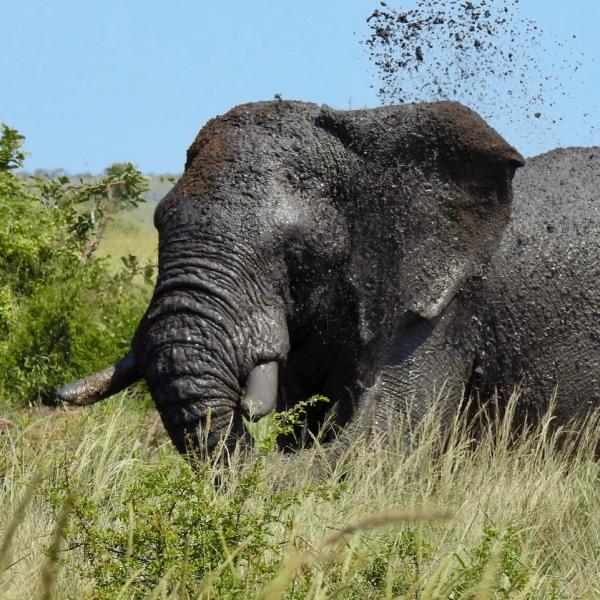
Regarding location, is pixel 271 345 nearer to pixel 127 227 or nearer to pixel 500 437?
pixel 500 437

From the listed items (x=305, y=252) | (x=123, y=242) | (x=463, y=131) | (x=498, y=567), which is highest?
(x=123, y=242)

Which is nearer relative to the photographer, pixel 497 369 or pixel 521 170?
pixel 497 369

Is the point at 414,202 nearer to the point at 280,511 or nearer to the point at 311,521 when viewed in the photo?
the point at 311,521

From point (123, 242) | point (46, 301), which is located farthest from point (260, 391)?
point (123, 242)

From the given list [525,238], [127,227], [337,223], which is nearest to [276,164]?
[337,223]

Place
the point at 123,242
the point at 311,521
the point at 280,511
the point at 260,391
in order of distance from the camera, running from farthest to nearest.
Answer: the point at 123,242 → the point at 260,391 → the point at 311,521 → the point at 280,511

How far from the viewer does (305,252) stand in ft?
22.0

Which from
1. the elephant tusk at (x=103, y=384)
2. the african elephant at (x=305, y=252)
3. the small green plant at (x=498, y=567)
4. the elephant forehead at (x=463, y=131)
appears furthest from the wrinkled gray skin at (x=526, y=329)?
the small green plant at (x=498, y=567)

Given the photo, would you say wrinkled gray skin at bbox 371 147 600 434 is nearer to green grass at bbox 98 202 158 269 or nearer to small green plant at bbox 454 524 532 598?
small green plant at bbox 454 524 532 598

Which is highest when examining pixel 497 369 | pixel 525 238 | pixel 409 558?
pixel 525 238

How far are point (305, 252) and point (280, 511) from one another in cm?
198

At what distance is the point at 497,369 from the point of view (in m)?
7.47

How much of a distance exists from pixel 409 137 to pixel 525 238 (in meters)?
0.92

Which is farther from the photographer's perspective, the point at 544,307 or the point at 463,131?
the point at 544,307
